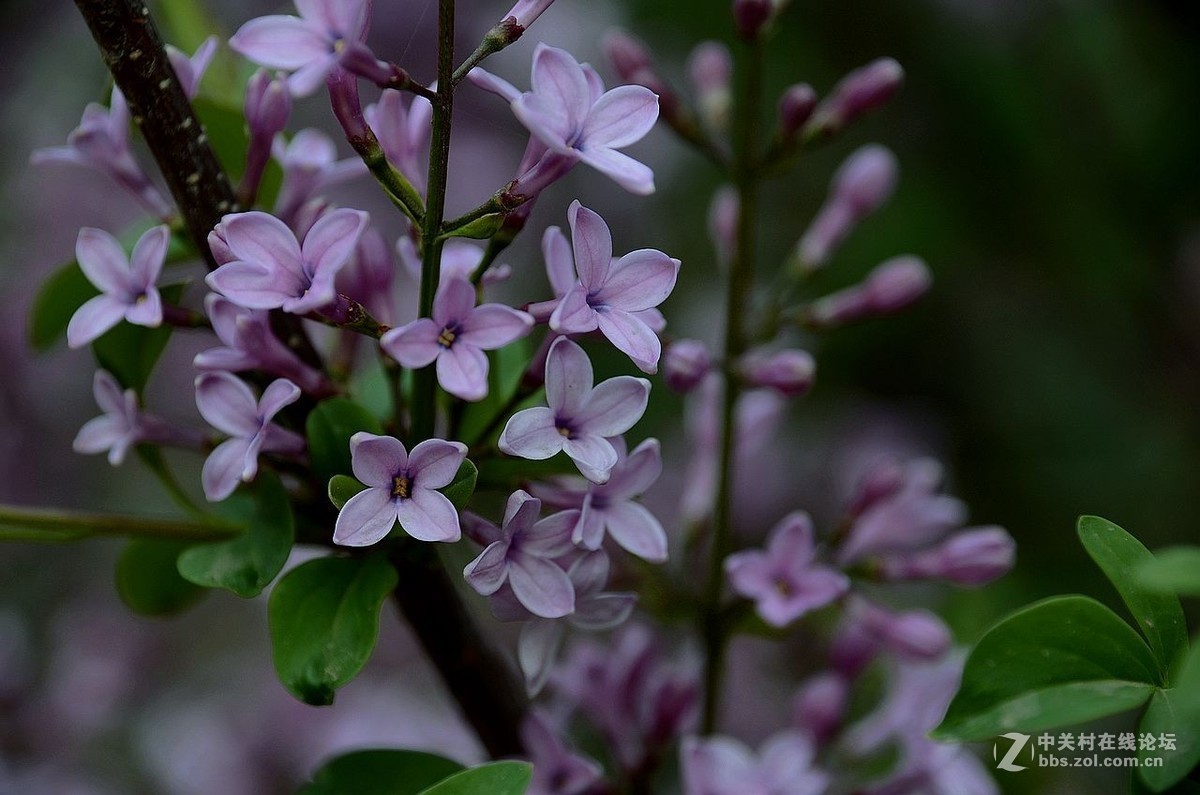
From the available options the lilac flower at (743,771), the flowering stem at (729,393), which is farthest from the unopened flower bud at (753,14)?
the lilac flower at (743,771)

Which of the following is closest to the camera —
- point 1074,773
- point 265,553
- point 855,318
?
point 265,553

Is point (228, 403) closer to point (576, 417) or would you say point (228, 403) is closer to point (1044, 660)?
point (576, 417)

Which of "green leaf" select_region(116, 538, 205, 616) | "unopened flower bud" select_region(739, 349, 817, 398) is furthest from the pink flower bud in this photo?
"green leaf" select_region(116, 538, 205, 616)

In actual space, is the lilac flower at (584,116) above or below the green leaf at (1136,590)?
above

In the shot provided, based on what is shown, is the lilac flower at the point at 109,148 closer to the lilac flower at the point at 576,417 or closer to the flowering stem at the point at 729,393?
the lilac flower at the point at 576,417

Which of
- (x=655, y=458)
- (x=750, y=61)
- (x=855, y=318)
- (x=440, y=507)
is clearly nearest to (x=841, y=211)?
(x=855, y=318)

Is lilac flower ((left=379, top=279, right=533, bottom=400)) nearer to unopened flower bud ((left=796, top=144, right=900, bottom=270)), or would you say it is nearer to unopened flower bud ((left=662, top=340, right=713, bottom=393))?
unopened flower bud ((left=662, top=340, right=713, bottom=393))

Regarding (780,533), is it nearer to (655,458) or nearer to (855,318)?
(655,458)
